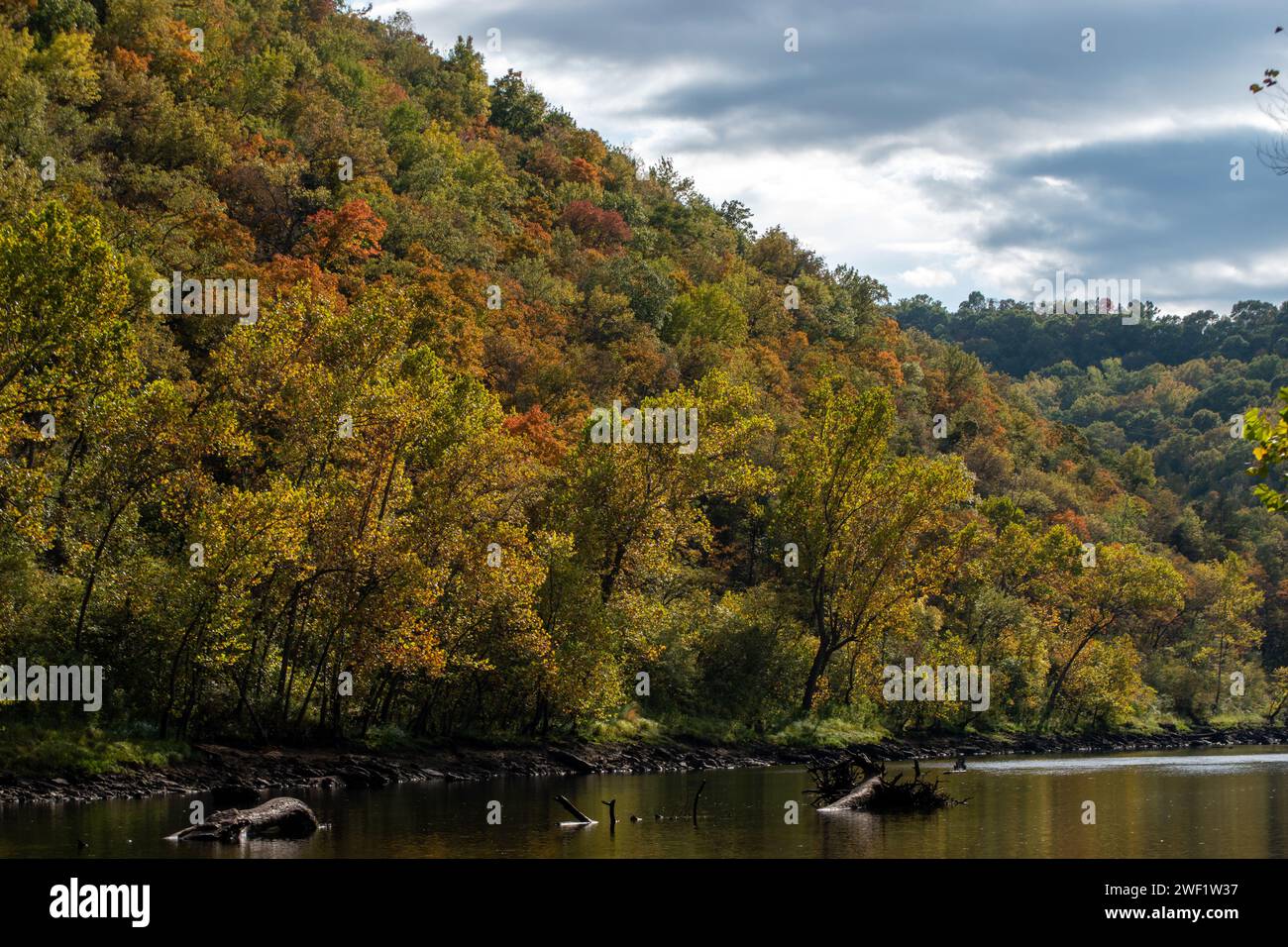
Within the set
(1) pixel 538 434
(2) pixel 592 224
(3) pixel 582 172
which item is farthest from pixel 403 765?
(3) pixel 582 172

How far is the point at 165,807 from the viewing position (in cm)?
3331

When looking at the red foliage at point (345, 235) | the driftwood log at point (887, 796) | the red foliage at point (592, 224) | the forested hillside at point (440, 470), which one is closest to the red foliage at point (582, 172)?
the forested hillside at point (440, 470)

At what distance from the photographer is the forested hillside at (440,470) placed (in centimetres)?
3978

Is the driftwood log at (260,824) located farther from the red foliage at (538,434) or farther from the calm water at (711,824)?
the red foliage at (538,434)

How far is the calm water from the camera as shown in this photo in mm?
25922

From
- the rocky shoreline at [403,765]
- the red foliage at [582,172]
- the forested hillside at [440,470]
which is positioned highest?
the red foliage at [582,172]

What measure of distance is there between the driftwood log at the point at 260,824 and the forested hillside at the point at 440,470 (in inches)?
422

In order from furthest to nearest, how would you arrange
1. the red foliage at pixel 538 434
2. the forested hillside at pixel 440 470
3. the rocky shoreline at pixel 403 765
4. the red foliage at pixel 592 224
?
1. the red foliage at pixel 592 224
2. the red foliage at pixel 538 434
3. the forested hillside at pixel 440 470
4. the rocky shoreline at pixel 403 765

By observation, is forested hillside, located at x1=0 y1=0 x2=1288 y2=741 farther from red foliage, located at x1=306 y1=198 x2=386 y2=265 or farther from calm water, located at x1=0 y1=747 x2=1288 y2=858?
calm water, located at x1=0 y1=747 x2=1288 y2=858

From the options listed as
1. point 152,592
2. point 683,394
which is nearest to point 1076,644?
point 683,394

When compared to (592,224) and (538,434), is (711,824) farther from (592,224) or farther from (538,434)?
(592,224)

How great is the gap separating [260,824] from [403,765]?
17.9 m

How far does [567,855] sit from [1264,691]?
344ft
